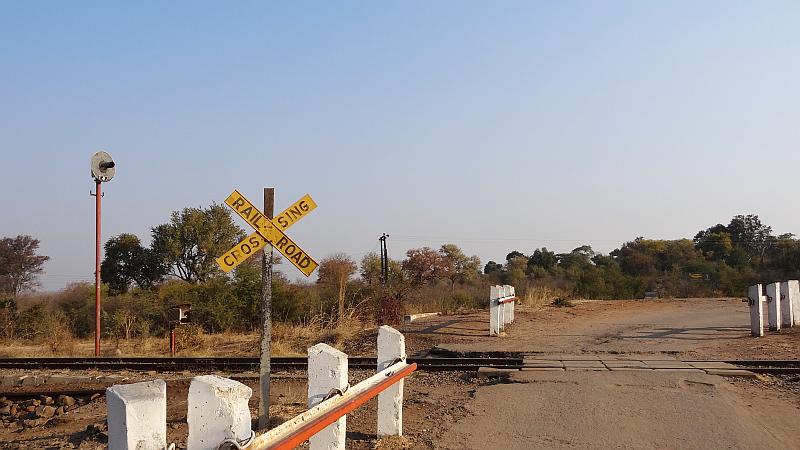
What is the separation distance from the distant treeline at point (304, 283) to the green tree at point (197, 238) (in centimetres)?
6

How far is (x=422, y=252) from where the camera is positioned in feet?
231

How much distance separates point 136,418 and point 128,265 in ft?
158

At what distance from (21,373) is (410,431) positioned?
10138mm

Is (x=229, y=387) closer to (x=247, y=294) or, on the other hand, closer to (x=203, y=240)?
(x=247, y=294)

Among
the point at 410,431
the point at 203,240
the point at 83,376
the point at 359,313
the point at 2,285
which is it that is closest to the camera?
the point at 410,431

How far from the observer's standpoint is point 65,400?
1117cm

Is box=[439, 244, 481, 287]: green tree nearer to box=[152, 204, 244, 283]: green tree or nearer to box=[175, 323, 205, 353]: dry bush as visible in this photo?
box=[152, 204, 244, 283]: green tree

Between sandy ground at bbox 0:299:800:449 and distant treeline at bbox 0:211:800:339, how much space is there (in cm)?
933

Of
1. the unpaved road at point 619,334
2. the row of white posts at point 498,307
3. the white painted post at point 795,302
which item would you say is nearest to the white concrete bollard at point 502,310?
the row of white posts at point 498,307

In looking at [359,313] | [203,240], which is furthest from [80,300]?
[359,313]

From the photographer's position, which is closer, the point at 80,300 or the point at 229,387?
the point at 229,387

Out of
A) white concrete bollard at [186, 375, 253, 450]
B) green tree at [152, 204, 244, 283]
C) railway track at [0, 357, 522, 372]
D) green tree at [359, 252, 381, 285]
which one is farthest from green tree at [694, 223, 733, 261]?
white concrete bollard at [186, 375, 253, 450]

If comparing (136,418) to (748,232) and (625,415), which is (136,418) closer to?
(625,415)

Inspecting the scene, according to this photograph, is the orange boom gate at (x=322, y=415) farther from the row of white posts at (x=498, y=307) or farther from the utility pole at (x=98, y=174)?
the utility pole at (x=98, y=174)
